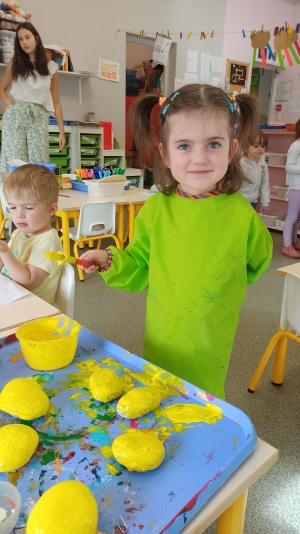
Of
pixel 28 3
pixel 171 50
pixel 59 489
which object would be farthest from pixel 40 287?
pixel 171 50

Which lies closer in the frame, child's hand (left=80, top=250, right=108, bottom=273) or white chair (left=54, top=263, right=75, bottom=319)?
child's hand (left=80, top=250, right=108, bottom=273)

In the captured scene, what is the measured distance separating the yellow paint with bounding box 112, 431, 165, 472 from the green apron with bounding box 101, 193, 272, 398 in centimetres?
43

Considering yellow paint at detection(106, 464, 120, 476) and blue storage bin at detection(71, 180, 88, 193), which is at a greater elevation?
blue storage bin at detection(71, 180, 88, 193)

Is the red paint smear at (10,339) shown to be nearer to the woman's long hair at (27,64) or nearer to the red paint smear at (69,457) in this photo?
the red paint smear at (69,457)

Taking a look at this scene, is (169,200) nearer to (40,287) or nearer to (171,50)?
(40,287)

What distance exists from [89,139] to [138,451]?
432 centimetres

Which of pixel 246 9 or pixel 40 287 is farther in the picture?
pixel 246 9

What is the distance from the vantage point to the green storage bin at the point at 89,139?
14.4 ft

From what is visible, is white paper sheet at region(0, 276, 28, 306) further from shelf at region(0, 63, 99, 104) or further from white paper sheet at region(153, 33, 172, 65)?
white paper sheet at region(153, 33, 172, 65)

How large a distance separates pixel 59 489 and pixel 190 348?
562 millimetres

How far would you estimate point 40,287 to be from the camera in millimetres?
1348

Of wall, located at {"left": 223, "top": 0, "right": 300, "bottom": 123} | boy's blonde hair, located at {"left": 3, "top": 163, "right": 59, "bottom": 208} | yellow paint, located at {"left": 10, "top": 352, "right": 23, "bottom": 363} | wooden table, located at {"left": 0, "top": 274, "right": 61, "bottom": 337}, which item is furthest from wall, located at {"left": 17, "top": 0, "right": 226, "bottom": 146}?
yellow paint, located at {"left": 10, "top": 352, "right": 23, "bottom": 363}

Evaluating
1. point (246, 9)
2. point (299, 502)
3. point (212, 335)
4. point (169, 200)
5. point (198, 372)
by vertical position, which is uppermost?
point (246, 9)

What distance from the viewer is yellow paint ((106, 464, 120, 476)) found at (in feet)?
1.78
